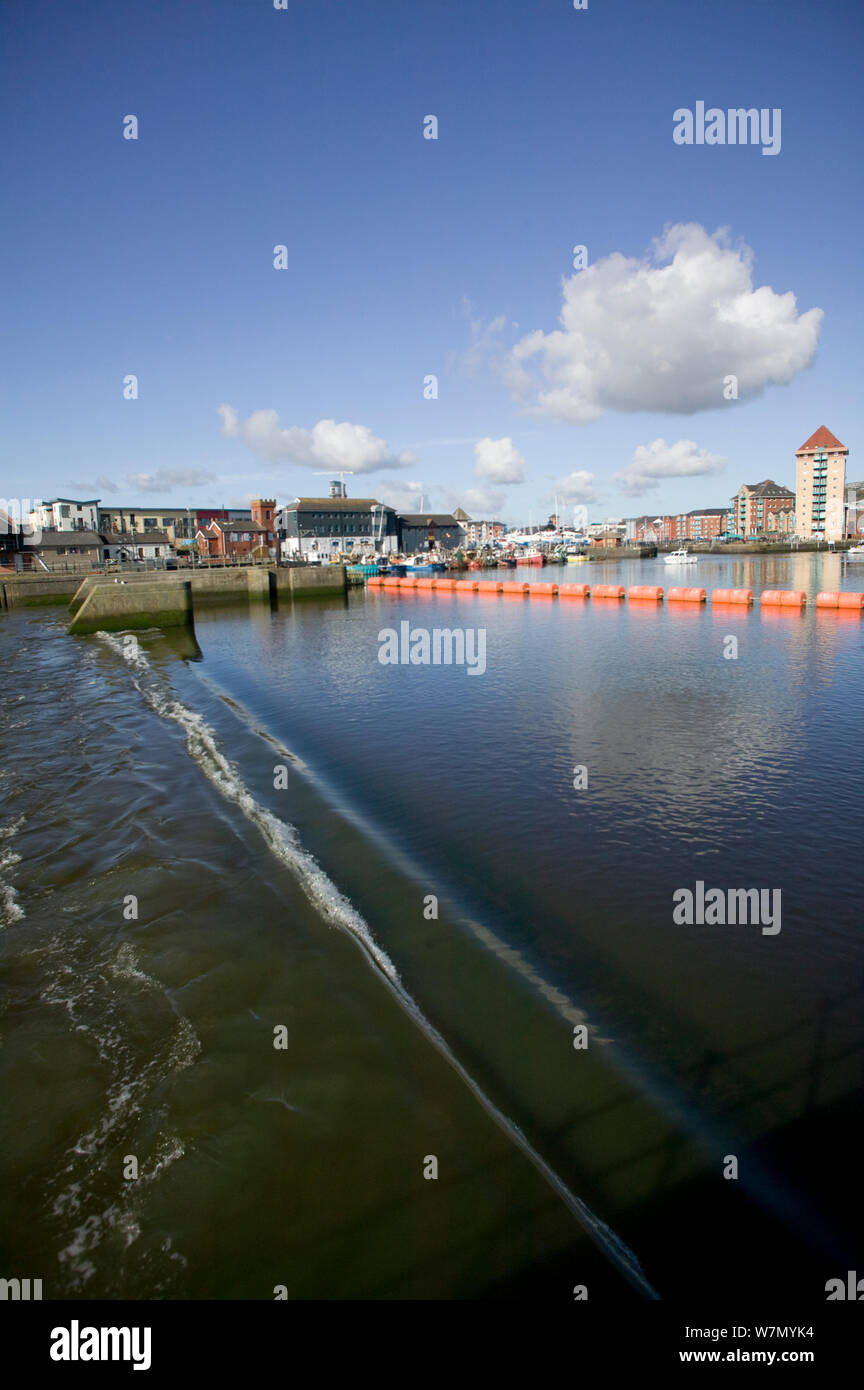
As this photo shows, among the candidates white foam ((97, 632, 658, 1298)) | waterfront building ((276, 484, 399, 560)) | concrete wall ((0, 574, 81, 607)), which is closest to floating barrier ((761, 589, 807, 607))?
white foam ((97, 632, 658, 1298))

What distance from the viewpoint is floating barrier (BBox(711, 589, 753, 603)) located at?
49.3 m

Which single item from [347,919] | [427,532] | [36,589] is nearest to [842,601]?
[347,919]

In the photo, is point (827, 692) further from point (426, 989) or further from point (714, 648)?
point (426, 989)

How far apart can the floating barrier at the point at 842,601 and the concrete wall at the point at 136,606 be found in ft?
140

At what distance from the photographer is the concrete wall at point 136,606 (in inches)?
1757

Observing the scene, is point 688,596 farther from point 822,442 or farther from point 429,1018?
point 822,442

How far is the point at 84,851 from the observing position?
11.7m

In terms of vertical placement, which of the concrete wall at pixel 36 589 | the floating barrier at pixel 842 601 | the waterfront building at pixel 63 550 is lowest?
the floating barrier at pixel 842 601

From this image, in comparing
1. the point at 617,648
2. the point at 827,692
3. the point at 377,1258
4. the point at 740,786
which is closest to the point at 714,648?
the point at 617,648

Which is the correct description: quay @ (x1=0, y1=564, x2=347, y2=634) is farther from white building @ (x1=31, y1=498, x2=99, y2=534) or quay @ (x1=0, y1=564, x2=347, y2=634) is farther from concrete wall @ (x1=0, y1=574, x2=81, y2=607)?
white building @ (x1=31, y1=498, x2=99, y2=534)

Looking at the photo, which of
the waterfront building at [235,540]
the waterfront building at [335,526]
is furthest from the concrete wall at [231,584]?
the waterfront building at [335,526]

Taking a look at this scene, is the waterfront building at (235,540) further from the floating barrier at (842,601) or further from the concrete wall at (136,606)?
the floating barrier at (842,601)

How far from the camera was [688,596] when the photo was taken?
54719 mm

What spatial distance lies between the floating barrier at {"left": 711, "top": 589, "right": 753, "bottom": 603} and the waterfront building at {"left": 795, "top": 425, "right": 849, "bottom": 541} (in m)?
154
